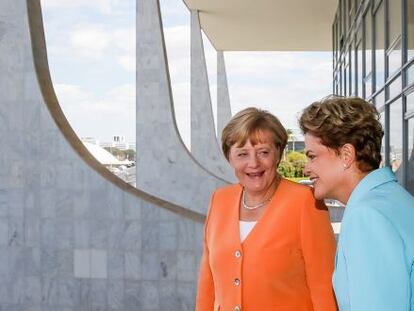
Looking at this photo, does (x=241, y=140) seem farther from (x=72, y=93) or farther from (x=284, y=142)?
(x=72, y=93)

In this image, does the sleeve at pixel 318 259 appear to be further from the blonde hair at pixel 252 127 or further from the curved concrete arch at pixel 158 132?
the curved concrete arch at pixel 158 132

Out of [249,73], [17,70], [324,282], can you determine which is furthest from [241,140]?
[249,73]

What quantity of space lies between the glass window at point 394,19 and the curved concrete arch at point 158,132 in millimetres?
9045

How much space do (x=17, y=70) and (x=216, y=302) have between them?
4943 mm

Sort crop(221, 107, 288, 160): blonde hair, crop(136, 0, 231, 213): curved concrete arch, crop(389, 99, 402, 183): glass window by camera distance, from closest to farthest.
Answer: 1. crop(221, 107, 288, 160): blonde hair
2. crop(389, 99, 402, 183): glass window
3. crop(136, 0, 231, 213): curved concrete arch

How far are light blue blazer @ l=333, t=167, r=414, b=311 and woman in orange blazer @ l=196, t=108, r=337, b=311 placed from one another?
3.07 ft

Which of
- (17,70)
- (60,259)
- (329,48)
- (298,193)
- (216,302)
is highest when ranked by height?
(329,48)

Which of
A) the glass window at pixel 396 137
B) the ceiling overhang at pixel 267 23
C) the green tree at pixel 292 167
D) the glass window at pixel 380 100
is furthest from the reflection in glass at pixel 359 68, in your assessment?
the green tree at pixel 292 167

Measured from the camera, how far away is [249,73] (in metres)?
42.9

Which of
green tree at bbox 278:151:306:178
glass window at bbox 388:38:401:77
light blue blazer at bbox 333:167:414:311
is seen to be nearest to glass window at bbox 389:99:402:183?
glass window at bbox 388:38:401:77

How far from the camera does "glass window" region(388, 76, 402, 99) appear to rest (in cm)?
734

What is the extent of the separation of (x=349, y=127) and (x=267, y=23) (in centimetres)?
2255

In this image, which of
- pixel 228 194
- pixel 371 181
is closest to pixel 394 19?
pixel 228 194

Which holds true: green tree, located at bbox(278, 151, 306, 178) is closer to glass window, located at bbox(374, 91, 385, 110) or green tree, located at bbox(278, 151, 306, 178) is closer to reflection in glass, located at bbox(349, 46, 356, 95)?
reflection in glass, located at bbox(349, 46, 356, 95)
